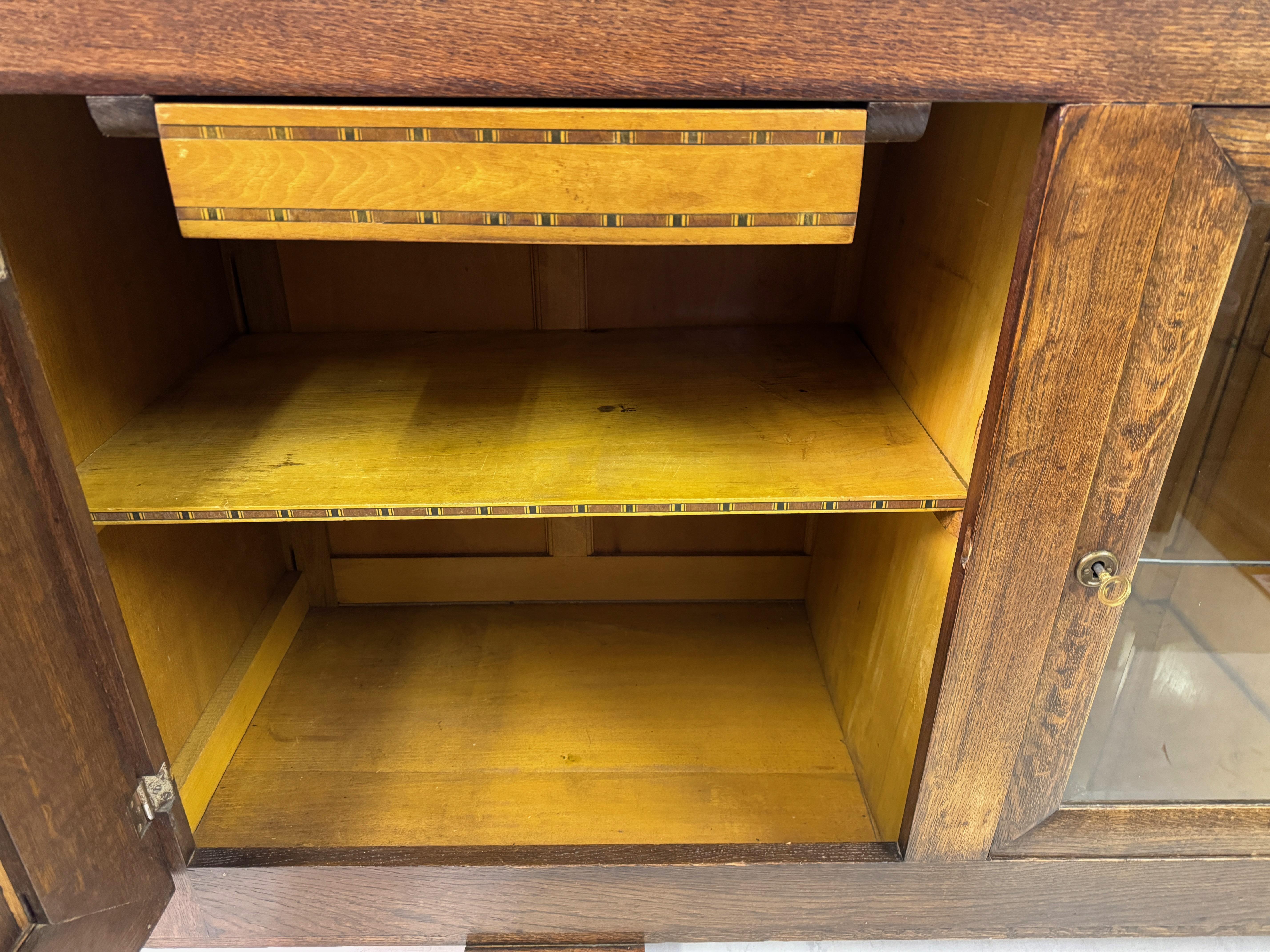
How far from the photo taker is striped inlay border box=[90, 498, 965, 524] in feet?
2.33

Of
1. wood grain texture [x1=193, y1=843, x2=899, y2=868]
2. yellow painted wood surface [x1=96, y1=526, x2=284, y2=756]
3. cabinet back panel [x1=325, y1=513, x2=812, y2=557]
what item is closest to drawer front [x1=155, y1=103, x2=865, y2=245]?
yellow painted wood surface [x1=96, y1=526, x2=284, y2=756]

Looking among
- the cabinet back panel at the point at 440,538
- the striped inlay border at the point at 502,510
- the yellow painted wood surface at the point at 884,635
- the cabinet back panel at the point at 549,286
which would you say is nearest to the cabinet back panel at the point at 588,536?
the cabinet back panel at the point at 440,538

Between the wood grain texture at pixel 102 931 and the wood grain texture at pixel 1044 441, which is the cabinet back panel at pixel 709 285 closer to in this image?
the wood grain texture at pixel 1044 441

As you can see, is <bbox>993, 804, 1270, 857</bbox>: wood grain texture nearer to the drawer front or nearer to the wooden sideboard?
the wooden sideboard

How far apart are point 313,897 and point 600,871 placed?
0.29m

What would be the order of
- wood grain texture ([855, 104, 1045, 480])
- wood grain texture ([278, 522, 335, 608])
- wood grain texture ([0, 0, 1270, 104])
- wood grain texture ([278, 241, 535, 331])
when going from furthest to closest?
wood grain texture ([278, 522, 335, 608])
wood grain texture ([278, 241, 535, 331])
wood grain texture ([855, 104, 1045, 480])
wood grain texture ([0, 0, 1270, 104])

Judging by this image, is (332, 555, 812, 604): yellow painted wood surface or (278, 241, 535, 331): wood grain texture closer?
(278, 241, 535, 331): wood grain texture

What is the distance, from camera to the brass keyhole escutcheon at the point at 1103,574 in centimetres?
67

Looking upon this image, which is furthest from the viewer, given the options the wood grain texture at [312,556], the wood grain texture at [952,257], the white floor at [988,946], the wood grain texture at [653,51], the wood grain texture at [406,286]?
the wood grain texture at [312,556]

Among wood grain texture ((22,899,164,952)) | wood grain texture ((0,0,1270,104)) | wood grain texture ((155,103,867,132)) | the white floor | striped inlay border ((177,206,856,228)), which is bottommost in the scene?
the white floor

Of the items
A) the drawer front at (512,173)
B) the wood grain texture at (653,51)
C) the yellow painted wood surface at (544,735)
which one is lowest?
Result: the yellow painted wood surface at (544,735)

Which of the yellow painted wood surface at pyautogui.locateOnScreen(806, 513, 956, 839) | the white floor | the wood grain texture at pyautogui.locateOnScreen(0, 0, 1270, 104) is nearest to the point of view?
the wood grain texture at pyautogui.locateOnScreen(0, 0, 1270, 104)

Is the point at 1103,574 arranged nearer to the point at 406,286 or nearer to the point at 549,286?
the point at 549,286

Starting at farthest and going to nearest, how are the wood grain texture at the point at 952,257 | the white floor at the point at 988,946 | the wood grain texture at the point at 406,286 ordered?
the wood grain texture at the point at 406,286
the white floor at the point at 988,946
the wood grain texture at the point at 952,257
